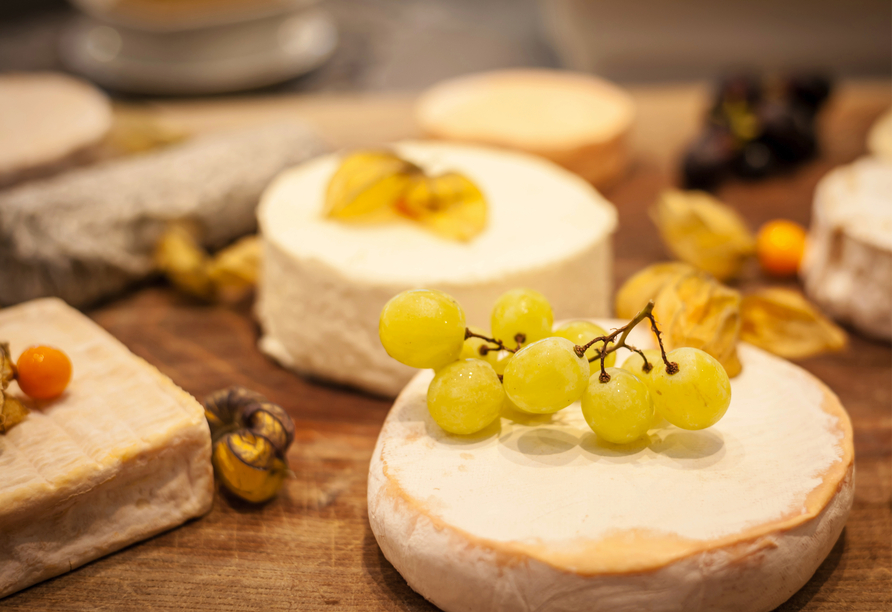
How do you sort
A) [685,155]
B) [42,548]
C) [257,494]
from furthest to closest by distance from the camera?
[685,155]
[257,494]
[42,548]

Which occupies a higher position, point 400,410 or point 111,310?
point 400,410

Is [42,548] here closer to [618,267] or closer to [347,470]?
[347,470]

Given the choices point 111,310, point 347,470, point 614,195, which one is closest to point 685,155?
point 614,195

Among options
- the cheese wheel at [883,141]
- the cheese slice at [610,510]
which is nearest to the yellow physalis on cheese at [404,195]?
the cheese slice at [610,510]

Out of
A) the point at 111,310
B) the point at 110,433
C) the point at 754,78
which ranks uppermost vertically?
the point at 754,78

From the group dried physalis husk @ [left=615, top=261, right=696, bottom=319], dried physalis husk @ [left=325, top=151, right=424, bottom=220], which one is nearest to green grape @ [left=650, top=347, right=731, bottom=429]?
dried physalis husk @ [left=615, top=261, right=696, bottom=319]

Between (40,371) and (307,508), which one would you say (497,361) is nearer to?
(307,508)
